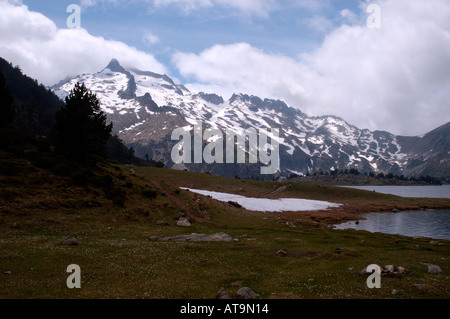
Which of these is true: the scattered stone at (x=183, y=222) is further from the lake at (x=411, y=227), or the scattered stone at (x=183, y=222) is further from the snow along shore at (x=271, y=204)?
the lake at (x=411, y=227)

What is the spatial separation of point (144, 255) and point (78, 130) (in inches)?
1548

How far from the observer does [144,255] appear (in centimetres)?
2498

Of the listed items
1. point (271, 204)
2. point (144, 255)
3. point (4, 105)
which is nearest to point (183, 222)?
point (144, 255)

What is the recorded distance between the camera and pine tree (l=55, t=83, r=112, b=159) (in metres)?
55.3

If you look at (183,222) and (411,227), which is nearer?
(183,222)

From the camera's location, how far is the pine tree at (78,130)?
55.3m

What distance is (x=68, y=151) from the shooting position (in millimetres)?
57750

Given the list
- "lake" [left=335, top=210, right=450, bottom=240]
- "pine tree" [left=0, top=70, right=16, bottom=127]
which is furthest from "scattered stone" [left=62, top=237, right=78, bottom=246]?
"lake" [left=335, top=210, right=450, bottom=240]

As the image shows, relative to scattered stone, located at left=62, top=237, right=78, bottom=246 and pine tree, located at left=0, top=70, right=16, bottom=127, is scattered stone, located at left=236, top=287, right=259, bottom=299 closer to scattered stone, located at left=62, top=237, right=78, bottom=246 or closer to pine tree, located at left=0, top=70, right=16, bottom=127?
scattered stone, located at left=62, top=237, right=78, bottom=246

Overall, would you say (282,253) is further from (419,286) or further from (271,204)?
(271,204)

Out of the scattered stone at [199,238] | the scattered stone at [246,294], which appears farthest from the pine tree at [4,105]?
the scattered stone at [246,294]

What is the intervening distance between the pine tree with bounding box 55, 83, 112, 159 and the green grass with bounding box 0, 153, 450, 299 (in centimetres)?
890
